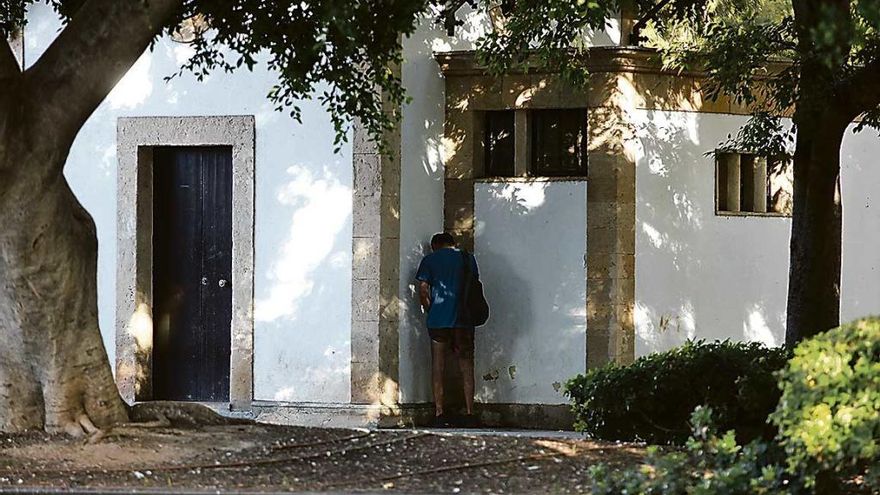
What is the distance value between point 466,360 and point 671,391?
520cm

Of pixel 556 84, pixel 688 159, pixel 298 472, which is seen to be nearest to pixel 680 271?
pixel 688 159

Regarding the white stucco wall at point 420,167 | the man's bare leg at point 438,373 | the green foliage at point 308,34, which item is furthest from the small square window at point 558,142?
the green foliage at point 308,34

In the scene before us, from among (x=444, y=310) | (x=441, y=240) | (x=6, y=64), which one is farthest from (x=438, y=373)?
(x=6, y=64)

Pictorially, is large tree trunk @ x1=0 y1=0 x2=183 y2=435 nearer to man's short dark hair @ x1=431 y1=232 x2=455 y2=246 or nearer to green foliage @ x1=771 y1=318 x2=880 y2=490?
green foliage @ x1=771 y1=318 x2=880 y2=490

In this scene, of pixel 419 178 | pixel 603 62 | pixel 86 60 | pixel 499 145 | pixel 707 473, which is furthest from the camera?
pixel 499 145

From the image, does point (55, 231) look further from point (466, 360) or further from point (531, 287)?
point (531, 287)

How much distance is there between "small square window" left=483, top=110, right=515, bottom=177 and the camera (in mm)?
17359

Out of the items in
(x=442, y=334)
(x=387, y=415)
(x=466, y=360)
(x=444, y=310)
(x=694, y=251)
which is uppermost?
(x=694, y=251)

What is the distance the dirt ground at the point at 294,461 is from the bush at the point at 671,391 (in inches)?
24.8

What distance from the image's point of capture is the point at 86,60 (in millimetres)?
10531

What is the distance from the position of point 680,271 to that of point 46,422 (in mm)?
7976

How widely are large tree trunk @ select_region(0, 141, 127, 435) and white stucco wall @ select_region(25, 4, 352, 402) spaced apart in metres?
5.12

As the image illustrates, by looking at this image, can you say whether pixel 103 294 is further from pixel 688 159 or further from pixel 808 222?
pixel 808 222

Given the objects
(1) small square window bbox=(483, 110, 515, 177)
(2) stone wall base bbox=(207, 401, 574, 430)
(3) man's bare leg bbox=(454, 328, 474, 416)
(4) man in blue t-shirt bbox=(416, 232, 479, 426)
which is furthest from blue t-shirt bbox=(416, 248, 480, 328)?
(1) small square window bbox=(483, 110, 515, 177)
